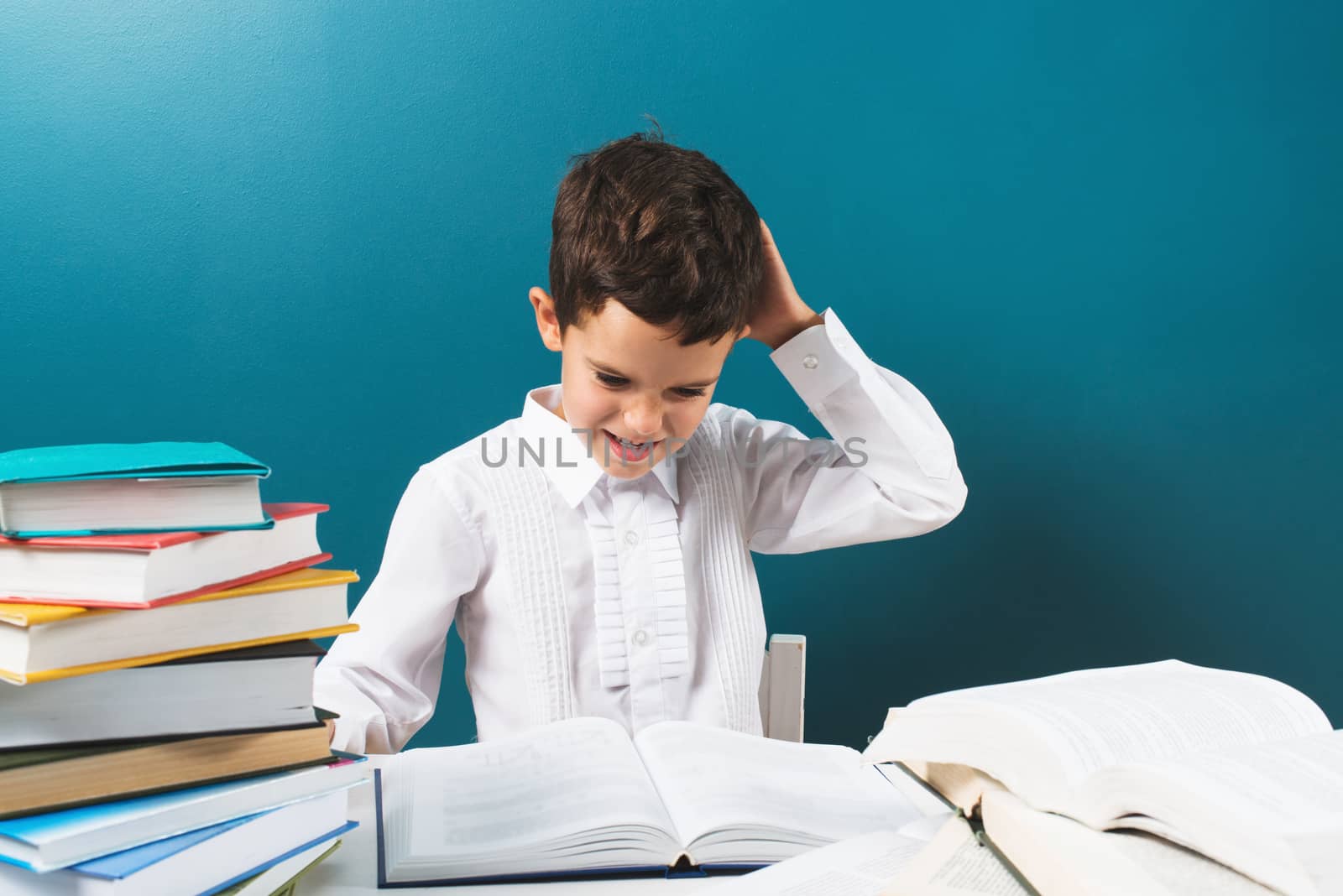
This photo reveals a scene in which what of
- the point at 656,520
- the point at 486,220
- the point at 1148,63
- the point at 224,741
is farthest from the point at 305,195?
the point at 1148,63

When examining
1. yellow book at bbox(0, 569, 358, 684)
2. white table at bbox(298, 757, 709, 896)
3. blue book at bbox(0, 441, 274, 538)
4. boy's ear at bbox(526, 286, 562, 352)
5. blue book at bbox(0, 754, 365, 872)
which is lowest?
white table at bbox(298, 757, 709, 896)

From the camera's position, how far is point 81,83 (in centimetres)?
143

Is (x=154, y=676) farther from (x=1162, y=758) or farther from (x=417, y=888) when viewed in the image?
(x=1162, y=758)

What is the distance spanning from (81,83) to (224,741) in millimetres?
1253

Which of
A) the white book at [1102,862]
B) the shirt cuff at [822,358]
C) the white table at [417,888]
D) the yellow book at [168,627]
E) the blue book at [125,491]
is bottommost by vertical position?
the white table at [417,888]

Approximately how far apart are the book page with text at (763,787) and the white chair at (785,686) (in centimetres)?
27

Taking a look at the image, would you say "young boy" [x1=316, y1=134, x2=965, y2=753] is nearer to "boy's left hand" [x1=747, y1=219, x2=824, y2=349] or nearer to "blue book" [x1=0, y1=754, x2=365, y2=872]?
"boy's left hand" [x1=747, y1=219, x2=824, y2=349]

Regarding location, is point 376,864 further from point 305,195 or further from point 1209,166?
point 1209,166

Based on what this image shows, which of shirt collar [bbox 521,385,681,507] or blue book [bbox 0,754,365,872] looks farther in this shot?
shirt collar [bbox 521,385,681,507]

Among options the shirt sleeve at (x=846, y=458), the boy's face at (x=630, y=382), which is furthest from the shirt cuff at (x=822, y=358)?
the boy's face at (x=630, y=382)

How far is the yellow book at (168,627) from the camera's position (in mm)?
468

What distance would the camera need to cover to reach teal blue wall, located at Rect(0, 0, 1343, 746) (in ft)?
4.71

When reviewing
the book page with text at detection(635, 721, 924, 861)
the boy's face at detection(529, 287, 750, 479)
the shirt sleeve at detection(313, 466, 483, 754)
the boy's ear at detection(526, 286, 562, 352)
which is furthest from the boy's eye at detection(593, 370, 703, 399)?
the book page with text at detection(635, 721, 924, 861)

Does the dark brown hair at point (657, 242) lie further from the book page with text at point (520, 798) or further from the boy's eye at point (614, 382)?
the book page with text at point (520, 798)
